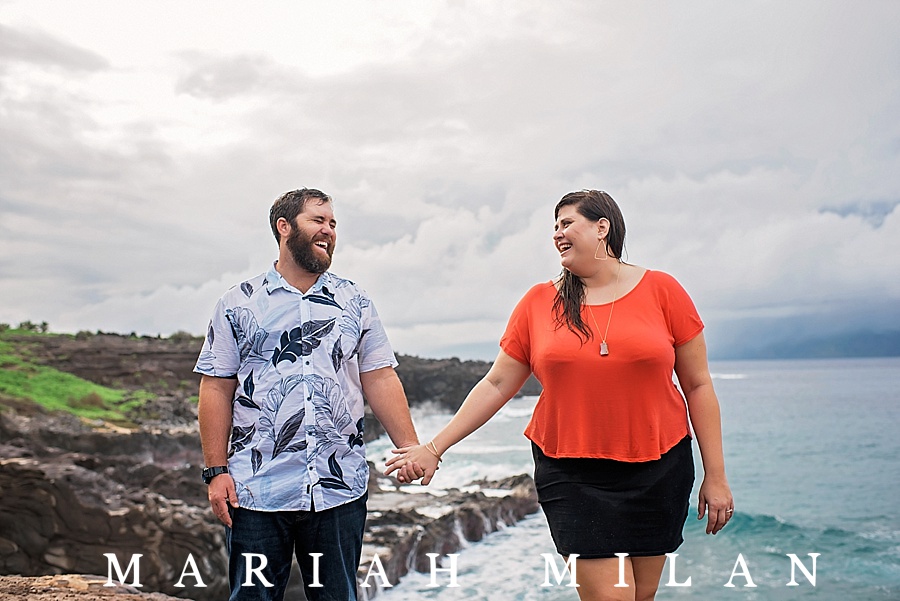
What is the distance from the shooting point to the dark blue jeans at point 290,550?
2.93m

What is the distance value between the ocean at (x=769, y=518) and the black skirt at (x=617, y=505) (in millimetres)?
5368

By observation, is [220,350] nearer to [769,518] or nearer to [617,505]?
[617,505]

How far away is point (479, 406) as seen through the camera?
3.25 meters

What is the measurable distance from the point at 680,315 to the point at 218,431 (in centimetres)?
173

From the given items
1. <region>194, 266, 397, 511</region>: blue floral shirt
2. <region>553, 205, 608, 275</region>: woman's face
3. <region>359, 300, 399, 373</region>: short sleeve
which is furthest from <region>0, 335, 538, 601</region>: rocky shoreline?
<region>553, 205, 608, 275</region>: woman's face

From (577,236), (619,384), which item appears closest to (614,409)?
(619,384)

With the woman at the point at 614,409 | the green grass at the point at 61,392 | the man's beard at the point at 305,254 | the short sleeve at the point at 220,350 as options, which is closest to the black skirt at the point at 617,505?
the woman at the point at 614,409

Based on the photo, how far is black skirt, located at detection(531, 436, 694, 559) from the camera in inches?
115

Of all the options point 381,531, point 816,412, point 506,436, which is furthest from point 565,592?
point 816,412

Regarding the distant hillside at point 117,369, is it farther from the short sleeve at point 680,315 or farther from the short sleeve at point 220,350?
the short sleeve at point 680,315

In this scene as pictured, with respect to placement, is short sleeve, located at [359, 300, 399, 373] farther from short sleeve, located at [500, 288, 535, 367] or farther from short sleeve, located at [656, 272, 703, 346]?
short sleeve, located at [656, 272, 703, 346]

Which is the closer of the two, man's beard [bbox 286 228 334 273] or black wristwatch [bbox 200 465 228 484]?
black wristwatch [bbox 200 465 228 484]

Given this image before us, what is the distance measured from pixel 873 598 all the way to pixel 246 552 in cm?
1185

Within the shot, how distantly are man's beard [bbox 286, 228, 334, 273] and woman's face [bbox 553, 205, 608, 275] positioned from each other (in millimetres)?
895
